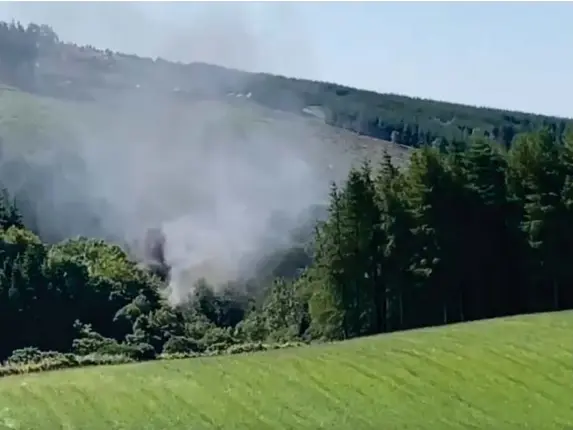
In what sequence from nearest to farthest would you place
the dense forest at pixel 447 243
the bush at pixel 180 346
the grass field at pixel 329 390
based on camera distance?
the grass field at pixel 329 390, the dense forest at pixel 447 243, the bush at pixel 180 346

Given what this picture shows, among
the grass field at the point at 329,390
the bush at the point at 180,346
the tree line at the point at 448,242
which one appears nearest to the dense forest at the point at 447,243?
the tree line at the point at 448,242

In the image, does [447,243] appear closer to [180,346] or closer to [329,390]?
[180,346]

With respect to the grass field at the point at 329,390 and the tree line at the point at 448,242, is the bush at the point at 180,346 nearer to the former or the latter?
the tree line at the point at 448,242

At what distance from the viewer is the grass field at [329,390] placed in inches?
1448

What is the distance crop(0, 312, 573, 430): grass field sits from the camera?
121 feet

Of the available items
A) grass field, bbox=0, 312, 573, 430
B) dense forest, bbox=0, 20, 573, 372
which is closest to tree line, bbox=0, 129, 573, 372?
dense forest, bbox=0, 20, 573, 372

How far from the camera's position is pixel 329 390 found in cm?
4019

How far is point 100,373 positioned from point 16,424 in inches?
303

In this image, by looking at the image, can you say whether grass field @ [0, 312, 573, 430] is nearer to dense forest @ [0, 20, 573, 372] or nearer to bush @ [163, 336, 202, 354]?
dense forest @ [0, 20, 573, 372]

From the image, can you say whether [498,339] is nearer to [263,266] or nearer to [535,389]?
[535,389]

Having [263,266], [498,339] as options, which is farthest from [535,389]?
[263,266]

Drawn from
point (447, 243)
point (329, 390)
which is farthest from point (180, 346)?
point (329, 390)

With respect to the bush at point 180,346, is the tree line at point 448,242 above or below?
above

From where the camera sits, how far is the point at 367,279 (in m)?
68.4
